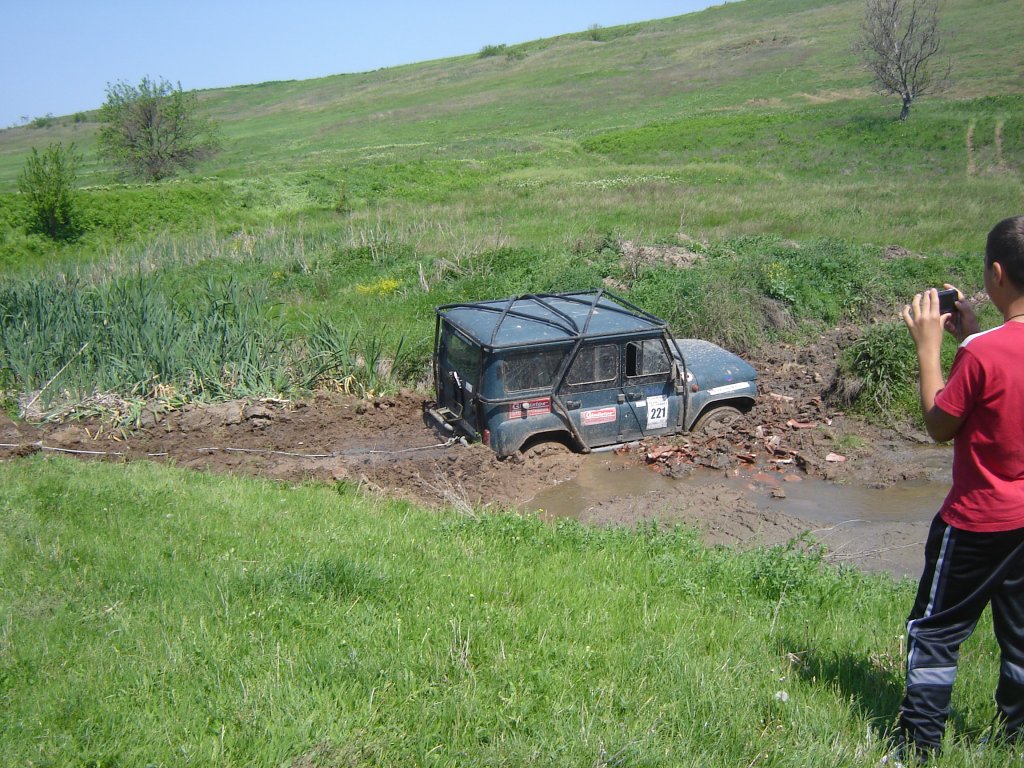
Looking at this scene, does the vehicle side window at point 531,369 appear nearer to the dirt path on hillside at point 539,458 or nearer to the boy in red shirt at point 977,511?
the dirt path on hillside at point 539,458

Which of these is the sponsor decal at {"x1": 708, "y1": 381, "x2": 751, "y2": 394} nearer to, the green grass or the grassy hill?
the grassy hill

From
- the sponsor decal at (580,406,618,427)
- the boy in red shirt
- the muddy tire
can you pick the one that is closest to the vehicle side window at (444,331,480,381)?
the sponsor decal at (580,406,618,427)

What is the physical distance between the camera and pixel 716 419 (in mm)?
11516

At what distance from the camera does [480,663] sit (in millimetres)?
4203

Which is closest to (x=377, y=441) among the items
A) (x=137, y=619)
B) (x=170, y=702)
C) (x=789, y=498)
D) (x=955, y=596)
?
(x=789, y=498)

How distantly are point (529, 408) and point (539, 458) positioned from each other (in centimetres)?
67

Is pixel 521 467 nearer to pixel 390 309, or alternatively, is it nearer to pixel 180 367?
pixel 180 367

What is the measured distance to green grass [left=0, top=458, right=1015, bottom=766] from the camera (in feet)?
11.5

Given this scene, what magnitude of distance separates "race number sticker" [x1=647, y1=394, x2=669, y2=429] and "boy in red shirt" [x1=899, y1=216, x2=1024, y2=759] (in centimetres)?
714

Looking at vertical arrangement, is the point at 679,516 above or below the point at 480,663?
below

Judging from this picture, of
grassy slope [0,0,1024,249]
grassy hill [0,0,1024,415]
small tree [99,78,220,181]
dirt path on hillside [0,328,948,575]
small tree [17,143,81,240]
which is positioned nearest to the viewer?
dirt path on hillside [0,328,948,575]

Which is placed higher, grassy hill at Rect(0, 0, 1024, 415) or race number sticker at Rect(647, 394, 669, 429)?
grassy hill at Rect(0, 0, 1024, 415)

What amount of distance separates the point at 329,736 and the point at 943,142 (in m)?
49.2

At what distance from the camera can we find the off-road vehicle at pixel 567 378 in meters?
9.97
